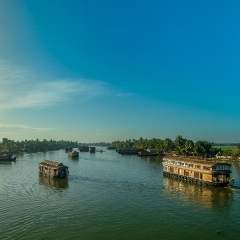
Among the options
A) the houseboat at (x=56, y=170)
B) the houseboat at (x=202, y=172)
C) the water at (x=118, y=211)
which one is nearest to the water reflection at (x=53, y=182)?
the water at (x=118, y=211)

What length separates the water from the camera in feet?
150

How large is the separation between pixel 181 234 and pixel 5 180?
235 feet

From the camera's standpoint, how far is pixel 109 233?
45.4 metres

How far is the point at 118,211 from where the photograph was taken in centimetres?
5672

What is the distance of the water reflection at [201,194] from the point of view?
214 ft

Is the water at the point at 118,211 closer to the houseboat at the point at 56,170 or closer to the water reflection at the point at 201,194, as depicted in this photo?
the water reflection at the point at 201,194

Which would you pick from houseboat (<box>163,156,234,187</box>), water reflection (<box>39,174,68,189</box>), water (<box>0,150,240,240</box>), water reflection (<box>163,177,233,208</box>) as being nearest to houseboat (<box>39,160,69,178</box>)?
water reflection (<box>39,174,68,189</box>)

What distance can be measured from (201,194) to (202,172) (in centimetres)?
1349

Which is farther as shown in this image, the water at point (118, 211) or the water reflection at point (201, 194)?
the water reflection at point (201, 194)

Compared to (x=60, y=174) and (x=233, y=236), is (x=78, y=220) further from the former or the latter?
(x=60, y=174)

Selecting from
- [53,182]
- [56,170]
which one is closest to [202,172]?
[53,182]

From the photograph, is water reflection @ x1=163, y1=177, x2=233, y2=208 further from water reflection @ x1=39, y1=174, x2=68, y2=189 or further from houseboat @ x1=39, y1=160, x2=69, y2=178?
houseboat @ x1=39, y1=160, x2=69, y2=178

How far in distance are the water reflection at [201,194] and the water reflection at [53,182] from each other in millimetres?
31794

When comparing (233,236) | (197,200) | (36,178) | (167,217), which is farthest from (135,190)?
(36,178)
